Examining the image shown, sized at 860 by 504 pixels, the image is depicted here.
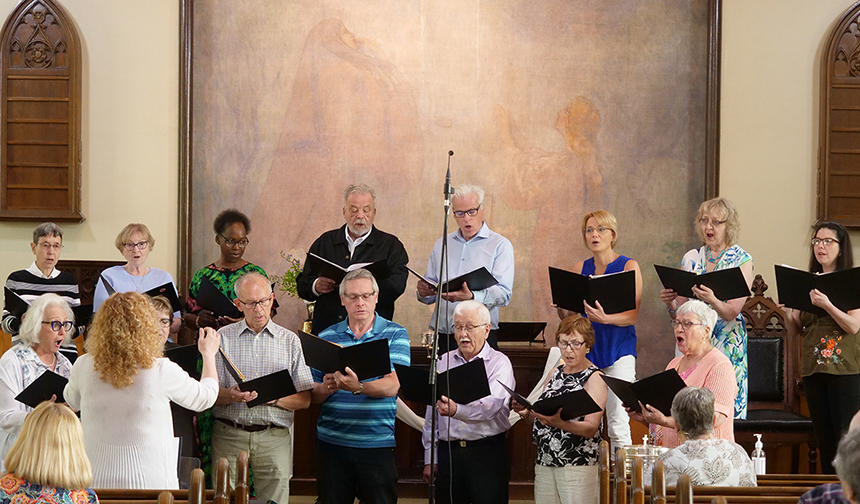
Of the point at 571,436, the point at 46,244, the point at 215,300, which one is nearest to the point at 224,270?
the point at 215,300

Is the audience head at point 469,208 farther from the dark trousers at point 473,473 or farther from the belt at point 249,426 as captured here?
the belt at point 249,426

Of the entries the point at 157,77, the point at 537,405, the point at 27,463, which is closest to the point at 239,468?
the point at 27,463

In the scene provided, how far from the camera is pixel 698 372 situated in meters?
3.98

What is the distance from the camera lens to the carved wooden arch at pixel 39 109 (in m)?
6.48

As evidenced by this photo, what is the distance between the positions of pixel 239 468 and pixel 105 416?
2.22 feet

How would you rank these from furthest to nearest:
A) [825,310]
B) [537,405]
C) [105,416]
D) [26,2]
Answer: [26,2]
[825,310]
[537,405]
[105,416]

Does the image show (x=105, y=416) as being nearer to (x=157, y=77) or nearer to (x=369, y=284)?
(x=369, y=284)

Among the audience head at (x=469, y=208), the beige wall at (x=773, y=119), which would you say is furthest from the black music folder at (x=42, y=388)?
the beige wall at (x=773, y=119)

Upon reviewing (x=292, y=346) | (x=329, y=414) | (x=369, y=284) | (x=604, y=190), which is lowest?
(x=329, y=414)

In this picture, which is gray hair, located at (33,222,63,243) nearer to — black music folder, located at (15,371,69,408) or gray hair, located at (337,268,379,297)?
black music folder, located at (15,371,69,408)

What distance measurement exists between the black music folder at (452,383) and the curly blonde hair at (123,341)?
44.3 inches

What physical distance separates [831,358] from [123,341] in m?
3.41

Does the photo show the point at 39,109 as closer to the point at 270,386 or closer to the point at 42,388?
the point at 42,388

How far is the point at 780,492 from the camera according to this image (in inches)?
119
